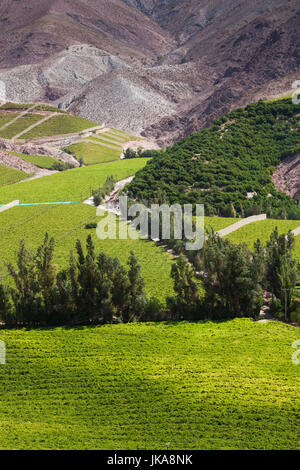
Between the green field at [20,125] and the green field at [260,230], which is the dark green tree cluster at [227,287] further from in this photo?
the green field at [20,125]

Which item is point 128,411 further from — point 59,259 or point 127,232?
point 127,232

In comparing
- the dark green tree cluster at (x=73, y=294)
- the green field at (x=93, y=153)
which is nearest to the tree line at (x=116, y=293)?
the dark green tree cluster at (x=73, y=294)

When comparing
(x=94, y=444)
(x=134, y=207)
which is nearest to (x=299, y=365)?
(x=94, y=444)

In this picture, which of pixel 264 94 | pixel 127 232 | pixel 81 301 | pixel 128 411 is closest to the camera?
pixel 128 411

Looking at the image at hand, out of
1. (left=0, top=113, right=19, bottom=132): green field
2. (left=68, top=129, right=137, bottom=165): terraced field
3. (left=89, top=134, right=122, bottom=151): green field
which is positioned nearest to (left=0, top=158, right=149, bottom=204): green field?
(left=68, top=129, right=137, bottom=165): terraced field

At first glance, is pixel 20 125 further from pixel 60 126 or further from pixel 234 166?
pixel 234 166
